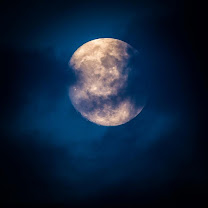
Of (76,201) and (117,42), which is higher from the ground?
(117,42)

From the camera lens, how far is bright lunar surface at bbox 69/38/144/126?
8.02 metres

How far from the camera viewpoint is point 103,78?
313 inches

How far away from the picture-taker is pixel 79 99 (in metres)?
9.10

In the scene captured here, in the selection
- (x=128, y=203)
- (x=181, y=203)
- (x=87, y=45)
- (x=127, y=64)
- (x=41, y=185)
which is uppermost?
(x=87, y=45)

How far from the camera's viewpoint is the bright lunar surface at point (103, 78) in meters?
8.02

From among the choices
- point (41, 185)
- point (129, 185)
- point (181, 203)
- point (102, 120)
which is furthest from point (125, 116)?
point (129, 185)

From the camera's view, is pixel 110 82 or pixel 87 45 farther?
pixel 87 45

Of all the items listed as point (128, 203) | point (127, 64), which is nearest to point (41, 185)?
point (128, 203)

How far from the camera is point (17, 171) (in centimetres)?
1672

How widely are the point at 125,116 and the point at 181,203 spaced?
1462 cm

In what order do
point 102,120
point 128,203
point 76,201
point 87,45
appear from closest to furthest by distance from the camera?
point 87,45
point 102,120
point 76,201
point 128,203

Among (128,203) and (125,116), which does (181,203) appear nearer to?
(128,203)

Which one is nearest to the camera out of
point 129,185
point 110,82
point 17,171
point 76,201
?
point 110,82

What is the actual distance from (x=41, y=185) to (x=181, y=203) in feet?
51.4
